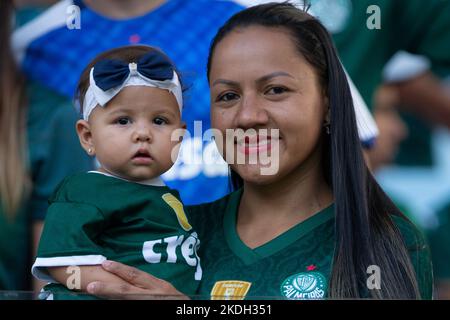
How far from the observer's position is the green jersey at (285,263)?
1.74 m

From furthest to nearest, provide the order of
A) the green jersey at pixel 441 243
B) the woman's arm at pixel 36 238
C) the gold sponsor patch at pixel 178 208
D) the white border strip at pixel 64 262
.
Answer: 1. the green jersey at pixel 441 243
2. the woman's arm at pixel 36 238
3. the gold sponsor patch at pixel 178 208
4. the white border strip at pixel 64 262

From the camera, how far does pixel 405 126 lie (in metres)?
2.05

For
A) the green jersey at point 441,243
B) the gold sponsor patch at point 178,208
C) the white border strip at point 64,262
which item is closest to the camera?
the white border strip at point 64,262

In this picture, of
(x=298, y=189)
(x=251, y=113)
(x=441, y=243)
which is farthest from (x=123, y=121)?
(x=441, y=243)

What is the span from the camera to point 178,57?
1.91 meters

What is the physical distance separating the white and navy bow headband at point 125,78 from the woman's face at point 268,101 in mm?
94

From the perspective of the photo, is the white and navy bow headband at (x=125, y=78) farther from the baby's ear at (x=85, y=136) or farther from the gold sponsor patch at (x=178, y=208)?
the gold sponsor patch at (x=178, y=208)

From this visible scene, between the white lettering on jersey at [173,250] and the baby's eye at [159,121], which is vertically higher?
the baby's eye at [159,121]

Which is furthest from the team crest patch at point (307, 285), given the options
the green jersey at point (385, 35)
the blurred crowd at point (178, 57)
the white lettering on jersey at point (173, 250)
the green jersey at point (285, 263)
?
the green jersey at point (385, 35)

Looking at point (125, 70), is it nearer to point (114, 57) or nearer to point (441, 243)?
point (114, 57)

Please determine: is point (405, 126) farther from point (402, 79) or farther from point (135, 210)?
point (135, 210)

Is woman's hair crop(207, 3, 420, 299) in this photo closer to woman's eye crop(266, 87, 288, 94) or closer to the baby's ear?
woman's eye crop(266, 87, 288, 94)

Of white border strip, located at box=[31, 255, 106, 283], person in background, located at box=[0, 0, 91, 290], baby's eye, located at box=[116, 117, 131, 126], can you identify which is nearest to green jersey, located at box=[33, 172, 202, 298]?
white border strip, located at box=[31, 255, 106, 283]

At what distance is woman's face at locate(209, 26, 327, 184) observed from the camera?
1.76 m
